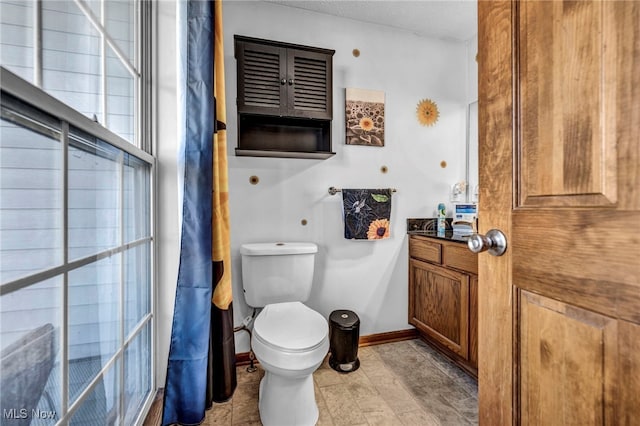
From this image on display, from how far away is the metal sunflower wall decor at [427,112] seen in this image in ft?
7.61

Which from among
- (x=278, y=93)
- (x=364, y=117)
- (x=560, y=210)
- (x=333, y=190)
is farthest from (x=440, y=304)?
(x=278, y=93)

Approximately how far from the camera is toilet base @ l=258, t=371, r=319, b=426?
1.37 meters

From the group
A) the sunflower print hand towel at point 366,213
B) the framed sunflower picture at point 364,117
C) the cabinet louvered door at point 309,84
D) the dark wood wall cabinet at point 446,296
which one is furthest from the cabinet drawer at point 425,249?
the cabinet louvered door at point 309,84

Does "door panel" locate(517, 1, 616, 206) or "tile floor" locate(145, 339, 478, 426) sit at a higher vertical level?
"door panel" locate(517, 1, 616, 206)

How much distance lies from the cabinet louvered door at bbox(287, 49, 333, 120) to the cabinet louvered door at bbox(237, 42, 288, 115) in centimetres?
5

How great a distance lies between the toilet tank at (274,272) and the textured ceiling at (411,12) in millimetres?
1617

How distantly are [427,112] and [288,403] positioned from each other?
7.12 ft

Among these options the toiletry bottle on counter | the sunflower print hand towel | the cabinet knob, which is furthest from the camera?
the toiletry bottle on counter

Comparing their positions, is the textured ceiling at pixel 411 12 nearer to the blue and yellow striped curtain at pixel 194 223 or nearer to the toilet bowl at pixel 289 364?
the blue and yellow striped curtain at pixel 194 223

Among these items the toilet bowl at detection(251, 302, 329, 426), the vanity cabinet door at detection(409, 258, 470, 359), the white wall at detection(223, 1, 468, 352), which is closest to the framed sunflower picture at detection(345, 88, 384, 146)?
the white wall at detection(223, 1, 468, 352)

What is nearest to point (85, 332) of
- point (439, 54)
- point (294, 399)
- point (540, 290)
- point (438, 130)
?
point (294, 399)

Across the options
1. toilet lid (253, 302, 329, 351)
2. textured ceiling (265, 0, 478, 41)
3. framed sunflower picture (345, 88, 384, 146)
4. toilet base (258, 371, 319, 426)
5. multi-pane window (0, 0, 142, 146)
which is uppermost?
textured ceiling (265, 0, 478, 41)

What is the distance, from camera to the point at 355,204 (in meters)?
2.08

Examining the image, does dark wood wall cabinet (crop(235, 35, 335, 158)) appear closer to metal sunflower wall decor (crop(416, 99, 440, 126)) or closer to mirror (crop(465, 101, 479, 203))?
metal sunflower wall decor (crop(416, 99, 440, 126))
